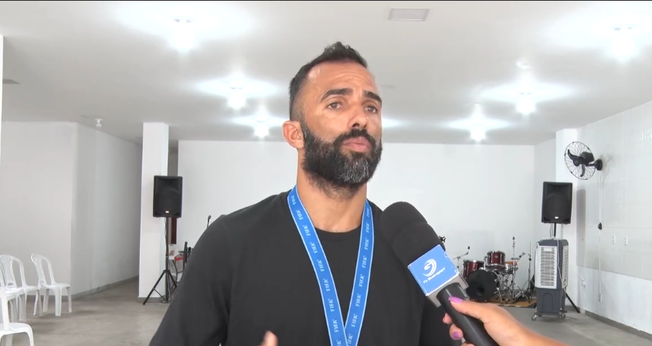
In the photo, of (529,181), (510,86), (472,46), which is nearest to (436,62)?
(472,46)

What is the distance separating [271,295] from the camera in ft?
3.93

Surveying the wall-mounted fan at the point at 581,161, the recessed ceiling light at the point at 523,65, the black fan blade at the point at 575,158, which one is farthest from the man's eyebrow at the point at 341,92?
the black fan blade at the point at 575,158

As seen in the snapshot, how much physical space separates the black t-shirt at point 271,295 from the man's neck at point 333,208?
57 millimetres

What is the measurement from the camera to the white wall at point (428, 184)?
12039 millimetres

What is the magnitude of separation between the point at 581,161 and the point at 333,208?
8474 millimetres

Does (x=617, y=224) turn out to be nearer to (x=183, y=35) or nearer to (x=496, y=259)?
(x=496, y=259)

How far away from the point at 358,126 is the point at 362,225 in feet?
0.71

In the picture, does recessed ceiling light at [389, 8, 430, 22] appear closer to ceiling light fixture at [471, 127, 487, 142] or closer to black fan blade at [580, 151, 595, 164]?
black fan blade at [580, 151, 595, 164]

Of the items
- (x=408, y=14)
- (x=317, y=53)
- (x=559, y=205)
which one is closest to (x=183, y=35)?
(x=317, y=53)

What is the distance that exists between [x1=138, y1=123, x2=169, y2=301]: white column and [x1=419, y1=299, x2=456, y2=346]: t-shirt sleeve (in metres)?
9.04

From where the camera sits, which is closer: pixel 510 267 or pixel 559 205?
pixel 559 205

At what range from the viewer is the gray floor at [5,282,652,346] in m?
6.80

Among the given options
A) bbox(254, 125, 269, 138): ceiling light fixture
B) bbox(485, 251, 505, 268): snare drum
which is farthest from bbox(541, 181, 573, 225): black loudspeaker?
bbox(254, 125, 269, 138): ceiling light fixture

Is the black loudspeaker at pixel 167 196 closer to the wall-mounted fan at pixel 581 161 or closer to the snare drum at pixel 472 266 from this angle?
the snare drum at pixel 472 266
